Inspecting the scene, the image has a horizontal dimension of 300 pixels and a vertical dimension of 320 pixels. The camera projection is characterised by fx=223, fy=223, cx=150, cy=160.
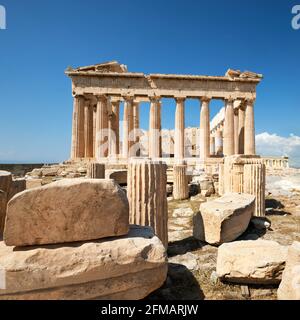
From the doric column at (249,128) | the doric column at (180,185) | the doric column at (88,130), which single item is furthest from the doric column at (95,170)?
the doric column at (249,128)

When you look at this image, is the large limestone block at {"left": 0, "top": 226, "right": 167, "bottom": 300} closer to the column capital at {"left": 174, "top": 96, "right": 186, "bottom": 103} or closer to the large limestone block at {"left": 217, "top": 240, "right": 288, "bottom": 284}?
the large limestone block at {"left": 217, "top": 240, "right": 288, "bottom": 284}

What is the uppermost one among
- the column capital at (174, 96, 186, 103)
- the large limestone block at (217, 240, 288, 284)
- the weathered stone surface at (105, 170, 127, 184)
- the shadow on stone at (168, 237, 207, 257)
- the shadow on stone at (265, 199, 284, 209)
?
the column capital at (174, 96, 186, 103)

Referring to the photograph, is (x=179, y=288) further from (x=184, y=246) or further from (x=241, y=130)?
(x=241, y=130)

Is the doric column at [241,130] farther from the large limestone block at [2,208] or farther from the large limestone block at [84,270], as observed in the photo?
the large limestone block at [2,208]

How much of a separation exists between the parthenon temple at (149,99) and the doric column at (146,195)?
1733 cm

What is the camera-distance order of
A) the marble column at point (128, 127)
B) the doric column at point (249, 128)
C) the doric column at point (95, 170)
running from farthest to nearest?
the doric column at point (249, 128)
the marble column at point (128, 127)
the doric column at point (95, 170)

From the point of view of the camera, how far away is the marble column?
22828 millimetres

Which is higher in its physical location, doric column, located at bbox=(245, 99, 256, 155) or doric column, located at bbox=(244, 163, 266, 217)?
doric column, located at bbox=(245, 99, 256, 155)

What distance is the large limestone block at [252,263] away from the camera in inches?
135

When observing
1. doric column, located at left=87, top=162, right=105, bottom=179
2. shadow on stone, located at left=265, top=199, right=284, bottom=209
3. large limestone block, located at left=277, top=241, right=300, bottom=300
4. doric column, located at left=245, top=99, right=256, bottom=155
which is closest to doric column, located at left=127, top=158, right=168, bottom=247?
large limestone block, located at left=277, top=241, right=300, bottom=300

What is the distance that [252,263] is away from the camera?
3.50 meters

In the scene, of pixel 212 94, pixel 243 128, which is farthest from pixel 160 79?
pixel 243 128

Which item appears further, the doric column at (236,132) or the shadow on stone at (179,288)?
the doric column at (236,132)

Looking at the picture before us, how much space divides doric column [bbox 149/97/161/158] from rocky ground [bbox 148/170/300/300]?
1304 cm
